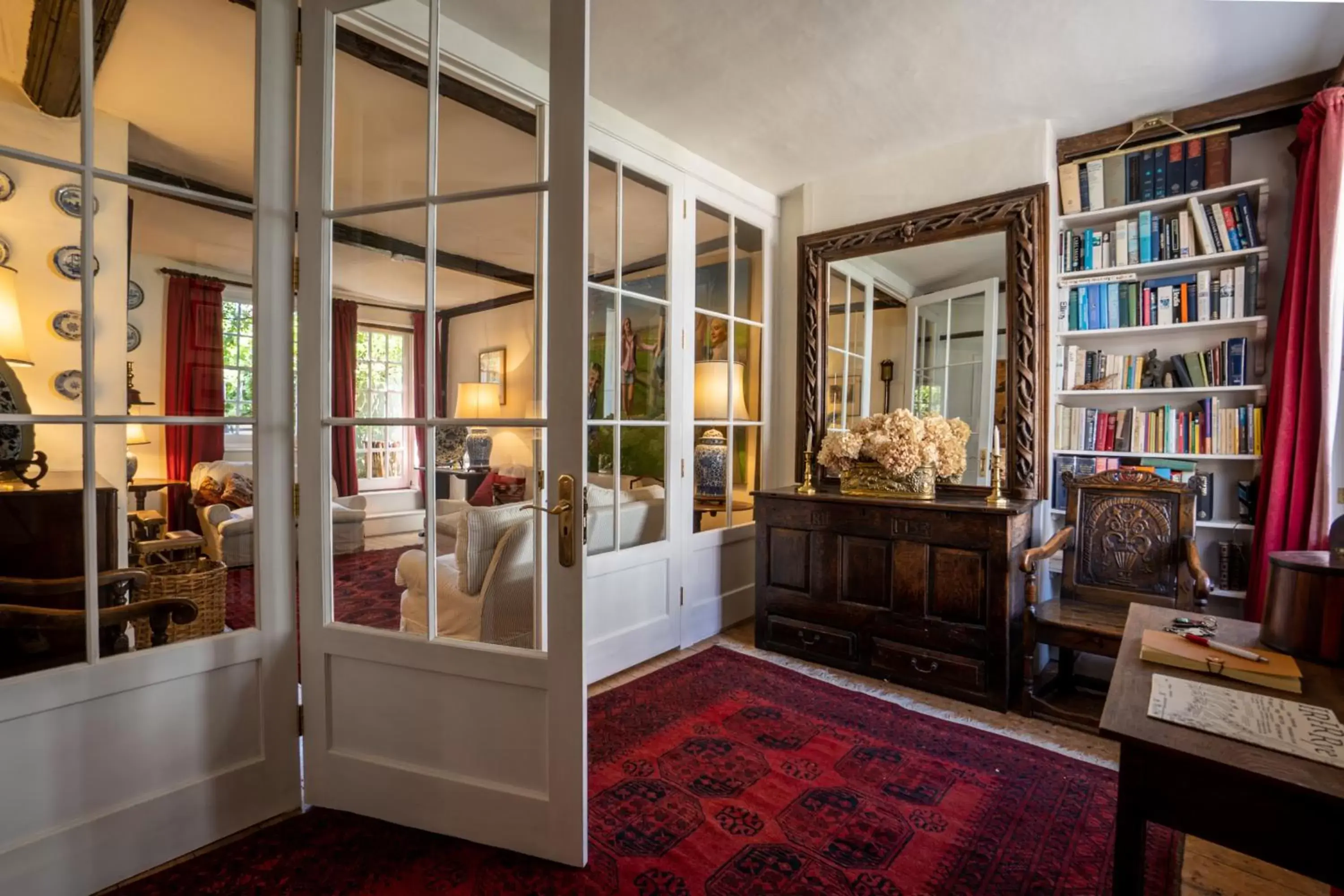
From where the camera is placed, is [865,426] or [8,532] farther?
[865,426]

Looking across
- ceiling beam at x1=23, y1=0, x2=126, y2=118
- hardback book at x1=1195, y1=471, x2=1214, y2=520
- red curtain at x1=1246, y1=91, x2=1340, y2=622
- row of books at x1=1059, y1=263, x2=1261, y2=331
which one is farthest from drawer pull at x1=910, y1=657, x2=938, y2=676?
ceiling beam at x1=23, y1=0, x2=126, y2=118

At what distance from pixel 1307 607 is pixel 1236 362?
190 centimetres

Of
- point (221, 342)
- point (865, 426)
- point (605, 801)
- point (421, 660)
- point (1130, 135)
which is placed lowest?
point (605, 801)

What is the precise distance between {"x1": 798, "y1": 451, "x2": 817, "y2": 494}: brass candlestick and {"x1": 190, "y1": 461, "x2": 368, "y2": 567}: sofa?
2.16m

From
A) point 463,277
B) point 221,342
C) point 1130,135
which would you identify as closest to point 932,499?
point 1130,135

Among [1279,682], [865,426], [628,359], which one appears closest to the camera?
[1279,682]

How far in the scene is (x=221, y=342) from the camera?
5.50ft

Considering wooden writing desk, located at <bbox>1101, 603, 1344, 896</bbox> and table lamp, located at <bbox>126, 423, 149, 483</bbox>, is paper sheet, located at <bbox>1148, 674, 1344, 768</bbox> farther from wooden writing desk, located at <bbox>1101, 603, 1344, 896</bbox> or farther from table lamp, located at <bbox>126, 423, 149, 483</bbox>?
table lamp, located at <bbox>126, 423, 149, 483</bbox>

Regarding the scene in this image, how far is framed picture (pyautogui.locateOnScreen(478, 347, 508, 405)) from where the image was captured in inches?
68.2

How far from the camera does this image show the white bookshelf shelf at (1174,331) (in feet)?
8.44

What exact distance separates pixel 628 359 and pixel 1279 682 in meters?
2.42

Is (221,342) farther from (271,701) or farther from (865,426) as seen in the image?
(865,426)

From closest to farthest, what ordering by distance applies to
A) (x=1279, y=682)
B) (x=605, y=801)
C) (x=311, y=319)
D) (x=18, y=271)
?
1. (x=1279, y=682)
2. (x=18, y=271)
3. (x=311, y=319)
4. (x=605, y=801)

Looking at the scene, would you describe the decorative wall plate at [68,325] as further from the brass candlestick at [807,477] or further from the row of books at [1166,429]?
the row of books at [1166,429]
